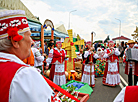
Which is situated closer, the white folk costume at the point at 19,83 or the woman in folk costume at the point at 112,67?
the white folk costume at the point at 19,83

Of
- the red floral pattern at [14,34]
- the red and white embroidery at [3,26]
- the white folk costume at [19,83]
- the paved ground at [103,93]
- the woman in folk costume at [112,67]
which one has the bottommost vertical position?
the paved ground at [103,93]

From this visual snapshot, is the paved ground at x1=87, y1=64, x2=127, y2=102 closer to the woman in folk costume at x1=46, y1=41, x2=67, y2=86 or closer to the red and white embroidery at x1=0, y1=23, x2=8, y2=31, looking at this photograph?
the woman in folk costume at x1=46, y1=41, x2=67, y2=86

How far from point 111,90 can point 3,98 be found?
525cm

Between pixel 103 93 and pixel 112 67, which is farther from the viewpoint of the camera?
pixel 112 67

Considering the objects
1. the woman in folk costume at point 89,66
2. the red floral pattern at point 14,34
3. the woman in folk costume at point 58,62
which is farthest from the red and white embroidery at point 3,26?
the woman in folk costume at point 89,66

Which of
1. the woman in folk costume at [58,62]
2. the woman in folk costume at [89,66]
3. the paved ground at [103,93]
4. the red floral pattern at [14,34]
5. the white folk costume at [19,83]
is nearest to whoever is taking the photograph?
the white folk costume at [19,83]

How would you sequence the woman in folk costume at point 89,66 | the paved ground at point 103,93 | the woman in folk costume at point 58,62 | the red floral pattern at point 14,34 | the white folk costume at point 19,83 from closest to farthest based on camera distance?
1. the white folk costume at point 19,83
2. the red floral pattern at point 14,34
3. the paved ground at point 103,93
4. the woman in folk costume at point 58,62
5. the woman in folk costume at point 89,66

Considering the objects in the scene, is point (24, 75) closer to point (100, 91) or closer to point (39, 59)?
point (39, 59)

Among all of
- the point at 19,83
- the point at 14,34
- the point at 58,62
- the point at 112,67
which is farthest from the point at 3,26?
the point at 112,67

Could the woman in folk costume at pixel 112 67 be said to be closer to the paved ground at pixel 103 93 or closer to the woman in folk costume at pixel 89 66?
the paved ground at pixel 103 93

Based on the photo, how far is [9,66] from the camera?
0.79 meters

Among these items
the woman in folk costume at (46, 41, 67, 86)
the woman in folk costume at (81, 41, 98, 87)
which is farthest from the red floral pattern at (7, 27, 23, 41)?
the woman in folk costume at (81, 41, 98, 87)

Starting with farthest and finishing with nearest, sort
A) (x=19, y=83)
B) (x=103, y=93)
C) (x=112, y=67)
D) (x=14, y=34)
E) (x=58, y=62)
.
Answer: (x=112, y=67) < (x=58, y=62) < (x=103, y=93) < (x=14, y=34) < (x=19, y=83)

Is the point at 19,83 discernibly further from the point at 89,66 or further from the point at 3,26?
the point at 89,66
